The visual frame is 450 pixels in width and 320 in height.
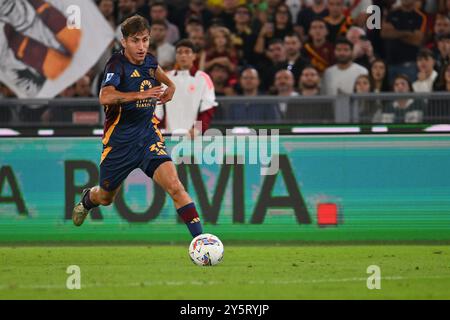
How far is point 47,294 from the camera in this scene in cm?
956

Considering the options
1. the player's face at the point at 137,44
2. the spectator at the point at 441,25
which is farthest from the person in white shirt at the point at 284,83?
the player's face at the point at 137,44

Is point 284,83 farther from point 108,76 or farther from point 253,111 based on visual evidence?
point 108,76

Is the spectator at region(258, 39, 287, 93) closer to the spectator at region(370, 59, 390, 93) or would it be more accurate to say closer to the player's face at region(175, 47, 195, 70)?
the spectator at region(370, 59, 390, 93)

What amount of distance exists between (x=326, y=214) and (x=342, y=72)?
2.73 m

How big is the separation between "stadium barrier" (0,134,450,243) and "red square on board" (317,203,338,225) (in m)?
0.01

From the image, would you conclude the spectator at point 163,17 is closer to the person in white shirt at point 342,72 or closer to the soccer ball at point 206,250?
the person in white shirt at point 342,72

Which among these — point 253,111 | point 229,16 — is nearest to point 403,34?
point 229,16

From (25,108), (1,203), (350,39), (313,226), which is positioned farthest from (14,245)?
(350,39)

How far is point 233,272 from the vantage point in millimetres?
10906

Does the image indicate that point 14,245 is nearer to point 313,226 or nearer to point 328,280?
point 313,226

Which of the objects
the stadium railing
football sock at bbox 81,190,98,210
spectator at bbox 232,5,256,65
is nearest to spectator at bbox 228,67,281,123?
the stadium railing

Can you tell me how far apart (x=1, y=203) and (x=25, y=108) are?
133cm

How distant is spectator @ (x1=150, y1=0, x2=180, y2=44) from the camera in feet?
56.1

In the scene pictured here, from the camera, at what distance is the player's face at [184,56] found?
47.0ft
